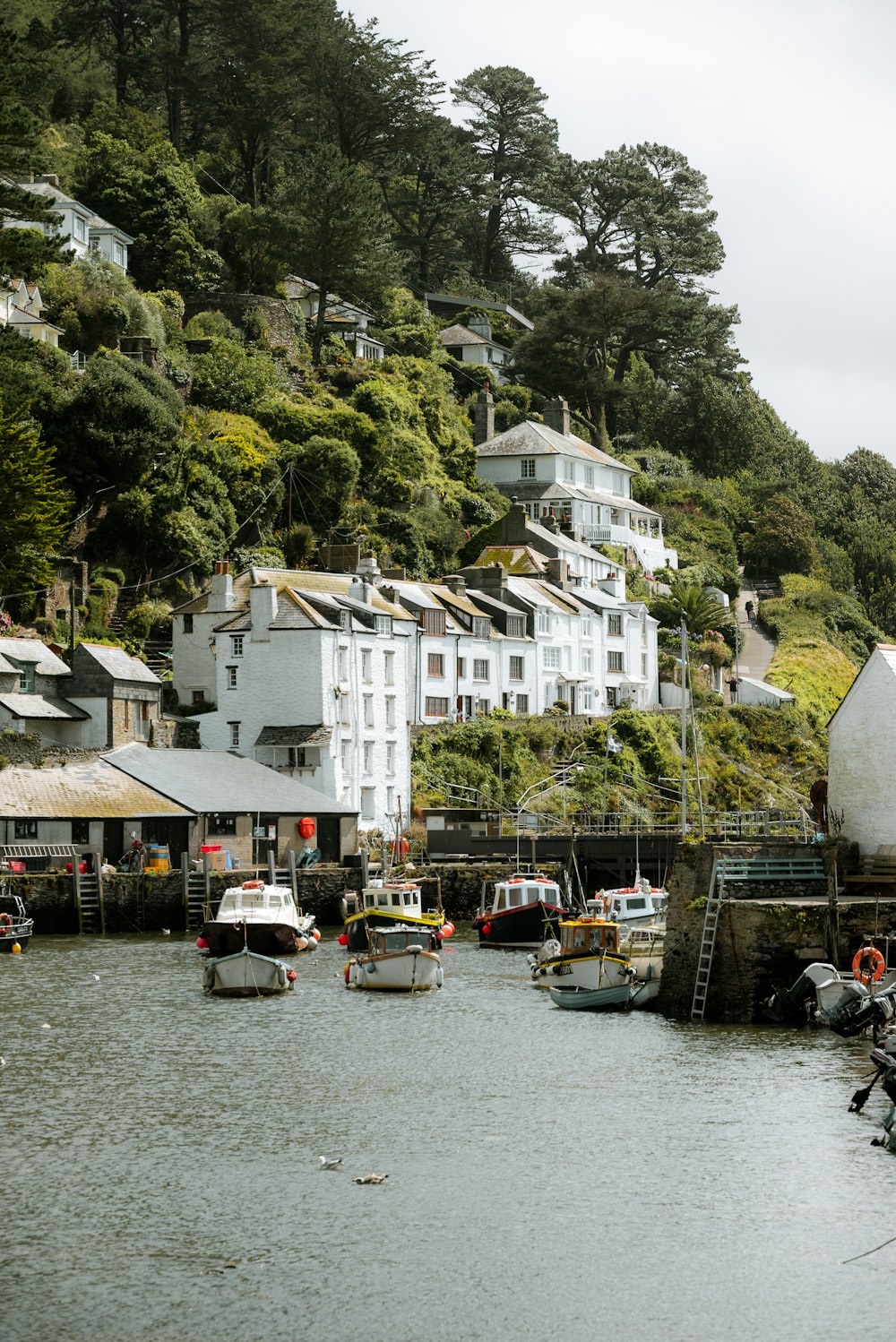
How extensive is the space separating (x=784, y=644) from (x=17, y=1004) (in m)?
81.8

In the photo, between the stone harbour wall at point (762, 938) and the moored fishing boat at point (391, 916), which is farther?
the moored fishing boat at point (391, 916)

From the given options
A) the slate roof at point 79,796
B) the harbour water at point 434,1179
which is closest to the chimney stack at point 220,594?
the slate roof at point 79,796

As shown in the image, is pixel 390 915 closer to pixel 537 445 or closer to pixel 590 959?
pixel 590 959

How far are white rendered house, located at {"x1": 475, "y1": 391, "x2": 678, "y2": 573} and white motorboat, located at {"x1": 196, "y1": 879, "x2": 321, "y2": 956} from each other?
61713mm

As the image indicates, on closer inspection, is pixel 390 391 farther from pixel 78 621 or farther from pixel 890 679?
pixel 890 679

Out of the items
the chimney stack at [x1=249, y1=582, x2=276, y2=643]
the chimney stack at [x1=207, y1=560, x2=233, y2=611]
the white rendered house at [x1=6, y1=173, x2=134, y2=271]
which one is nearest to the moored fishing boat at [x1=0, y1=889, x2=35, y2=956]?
the chimney stack at [x1=249, y1=582, x2=276, y2=643]

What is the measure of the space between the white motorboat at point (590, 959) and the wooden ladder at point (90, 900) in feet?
70.4

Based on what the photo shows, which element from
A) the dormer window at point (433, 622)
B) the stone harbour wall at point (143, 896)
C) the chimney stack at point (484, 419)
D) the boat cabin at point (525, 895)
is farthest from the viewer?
the chimney stack at point (484, 419)

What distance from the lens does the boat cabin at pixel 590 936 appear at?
47312mm

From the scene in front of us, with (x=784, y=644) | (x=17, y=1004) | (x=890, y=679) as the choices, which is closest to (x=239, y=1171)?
(x=17, y=1004)

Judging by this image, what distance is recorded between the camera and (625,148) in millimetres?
142250

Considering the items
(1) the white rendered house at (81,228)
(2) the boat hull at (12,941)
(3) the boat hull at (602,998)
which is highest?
(1) the white rendered house at (81,228)

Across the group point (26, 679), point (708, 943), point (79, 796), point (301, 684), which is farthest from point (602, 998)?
point (26, 679)

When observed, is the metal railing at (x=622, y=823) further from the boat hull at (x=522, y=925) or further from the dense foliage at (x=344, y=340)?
the boat hull at (x=522, y=925)
